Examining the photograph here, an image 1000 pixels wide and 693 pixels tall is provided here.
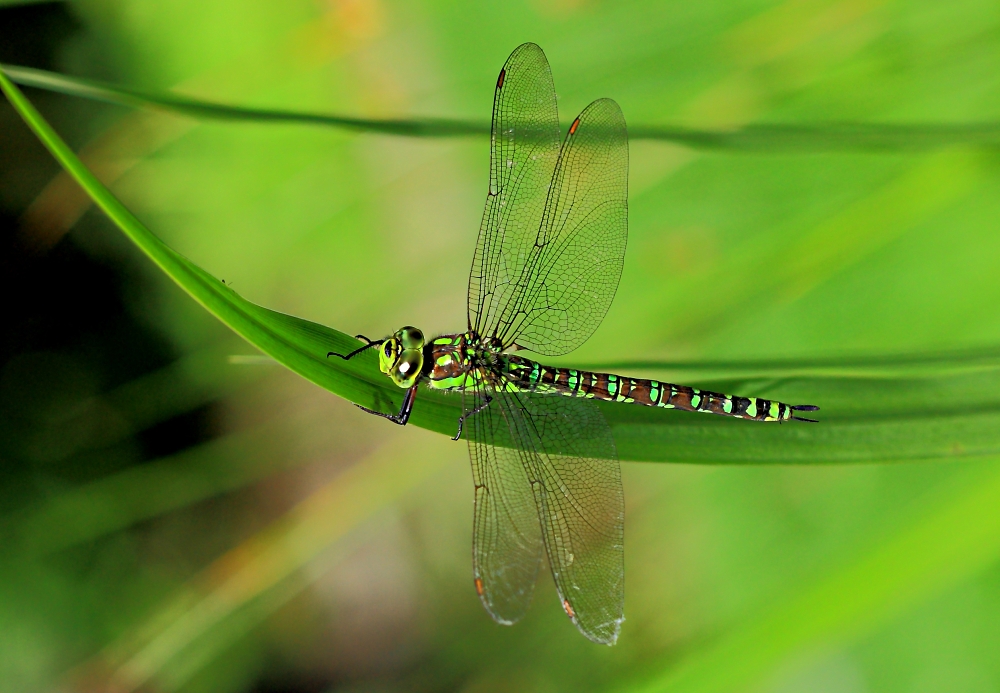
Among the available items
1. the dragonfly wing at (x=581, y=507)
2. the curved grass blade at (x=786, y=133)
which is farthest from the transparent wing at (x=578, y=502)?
the curved grass blade at (x=786, y=133)

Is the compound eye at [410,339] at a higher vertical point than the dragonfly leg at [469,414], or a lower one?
higher

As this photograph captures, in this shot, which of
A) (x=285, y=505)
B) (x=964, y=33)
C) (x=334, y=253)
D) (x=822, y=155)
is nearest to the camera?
(x=964, y=33)

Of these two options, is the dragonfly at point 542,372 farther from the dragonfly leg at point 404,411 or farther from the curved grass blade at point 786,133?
the curved grass blade at point 786,133

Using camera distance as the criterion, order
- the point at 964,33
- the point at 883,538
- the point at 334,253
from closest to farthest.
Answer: the point at 883,538, the point at 964,33, the point at 334,253

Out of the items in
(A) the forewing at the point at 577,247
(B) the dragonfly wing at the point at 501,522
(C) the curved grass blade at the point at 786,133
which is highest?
(C) the curved grass blade at the point at 786,133

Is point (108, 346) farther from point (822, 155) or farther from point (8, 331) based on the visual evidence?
point (822, 155)

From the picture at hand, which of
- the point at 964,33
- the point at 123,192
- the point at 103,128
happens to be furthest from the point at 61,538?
the point at 964,33

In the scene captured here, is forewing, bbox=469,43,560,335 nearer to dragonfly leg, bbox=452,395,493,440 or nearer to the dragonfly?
the dragonfly

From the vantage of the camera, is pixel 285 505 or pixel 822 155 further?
pixel 285 505
